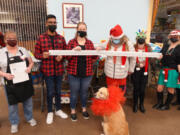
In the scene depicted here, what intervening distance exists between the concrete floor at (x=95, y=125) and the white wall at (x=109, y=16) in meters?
1.90

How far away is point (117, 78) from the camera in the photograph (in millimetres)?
1980

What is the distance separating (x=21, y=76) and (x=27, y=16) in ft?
7.11

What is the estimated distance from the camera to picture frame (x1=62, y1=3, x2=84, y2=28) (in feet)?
10.3

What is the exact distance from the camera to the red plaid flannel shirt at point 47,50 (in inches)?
72.6

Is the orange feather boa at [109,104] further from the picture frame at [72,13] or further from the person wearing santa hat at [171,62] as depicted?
the picture frame at [72,13]

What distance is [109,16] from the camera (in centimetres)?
338

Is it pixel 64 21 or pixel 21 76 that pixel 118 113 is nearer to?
pixel 21 76

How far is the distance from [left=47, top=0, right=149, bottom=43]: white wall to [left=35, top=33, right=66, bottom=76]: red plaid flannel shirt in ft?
4.82

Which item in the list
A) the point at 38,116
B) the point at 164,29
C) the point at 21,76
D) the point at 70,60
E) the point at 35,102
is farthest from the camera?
the point at 164,29

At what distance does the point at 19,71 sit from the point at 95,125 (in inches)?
51.7

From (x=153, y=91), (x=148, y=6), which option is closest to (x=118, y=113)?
(x=153, y=91)

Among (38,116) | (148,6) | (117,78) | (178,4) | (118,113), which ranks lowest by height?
(38,116)

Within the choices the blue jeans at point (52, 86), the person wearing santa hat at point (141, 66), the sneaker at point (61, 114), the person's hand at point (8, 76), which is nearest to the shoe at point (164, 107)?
the person wearing santa hat at point (141, 66)

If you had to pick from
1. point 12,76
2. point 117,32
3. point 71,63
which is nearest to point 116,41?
point 117,32
